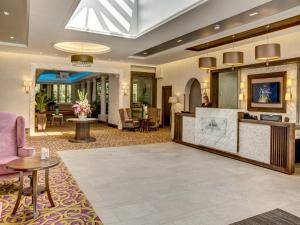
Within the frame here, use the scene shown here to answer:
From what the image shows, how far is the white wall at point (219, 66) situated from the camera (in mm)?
7000

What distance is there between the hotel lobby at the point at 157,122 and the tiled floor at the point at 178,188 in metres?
0.02

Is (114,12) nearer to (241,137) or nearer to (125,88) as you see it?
(241,137)

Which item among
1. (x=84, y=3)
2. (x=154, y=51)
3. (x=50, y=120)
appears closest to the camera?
(x=84, y=3)

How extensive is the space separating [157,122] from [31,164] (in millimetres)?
8728

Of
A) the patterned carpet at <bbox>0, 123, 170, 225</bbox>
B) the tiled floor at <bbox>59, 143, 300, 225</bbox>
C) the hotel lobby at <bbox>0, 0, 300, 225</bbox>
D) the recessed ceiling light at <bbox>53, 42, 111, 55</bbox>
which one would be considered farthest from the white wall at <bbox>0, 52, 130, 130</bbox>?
the patterned carpet at <bbox>0, 123, 170, 225</bbox>

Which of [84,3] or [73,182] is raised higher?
[84,3]

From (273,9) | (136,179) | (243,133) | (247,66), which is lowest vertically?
(136,179)

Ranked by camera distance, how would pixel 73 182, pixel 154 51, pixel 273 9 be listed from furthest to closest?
pixel 154 51
pixel 273 9
pixel 73 182

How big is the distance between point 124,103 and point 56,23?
6.61 meters

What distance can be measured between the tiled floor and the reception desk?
0.29 m

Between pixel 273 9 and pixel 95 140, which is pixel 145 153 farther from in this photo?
pixel 273 9

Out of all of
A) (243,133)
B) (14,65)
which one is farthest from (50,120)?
(243,133)

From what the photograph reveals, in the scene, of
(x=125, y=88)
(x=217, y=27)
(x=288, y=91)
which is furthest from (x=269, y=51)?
(x=125, y=88)

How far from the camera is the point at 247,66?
27.0 feet
